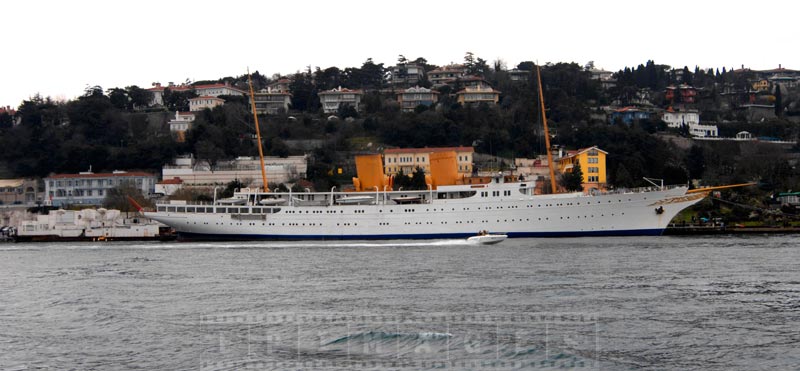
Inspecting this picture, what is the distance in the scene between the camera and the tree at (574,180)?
5415 cm

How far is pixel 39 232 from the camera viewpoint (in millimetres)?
51062

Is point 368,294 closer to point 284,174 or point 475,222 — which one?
point 475,222

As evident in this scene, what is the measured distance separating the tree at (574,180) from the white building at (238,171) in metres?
20.7

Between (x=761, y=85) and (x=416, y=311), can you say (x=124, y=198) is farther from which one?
(x=761, y=85)

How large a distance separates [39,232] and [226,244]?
12.5 m

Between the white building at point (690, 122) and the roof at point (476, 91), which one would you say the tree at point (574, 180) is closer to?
the white building at point (690, 122)

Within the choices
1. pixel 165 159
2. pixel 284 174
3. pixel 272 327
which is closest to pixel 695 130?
pixel 284 174

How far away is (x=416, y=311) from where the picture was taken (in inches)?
836

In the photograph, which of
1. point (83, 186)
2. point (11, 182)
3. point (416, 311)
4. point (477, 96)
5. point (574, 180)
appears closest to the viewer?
point (416, 311)

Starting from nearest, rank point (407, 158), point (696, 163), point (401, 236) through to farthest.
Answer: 1. point (401, 236)
2. point (696, 163)
3. point (407, 158)

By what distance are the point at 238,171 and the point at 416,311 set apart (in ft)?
165

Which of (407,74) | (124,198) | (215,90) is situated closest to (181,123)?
(215,90)

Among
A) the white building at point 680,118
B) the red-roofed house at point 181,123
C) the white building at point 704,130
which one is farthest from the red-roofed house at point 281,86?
the white building at point 704,130

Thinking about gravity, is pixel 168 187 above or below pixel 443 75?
below
